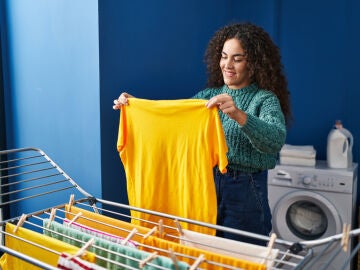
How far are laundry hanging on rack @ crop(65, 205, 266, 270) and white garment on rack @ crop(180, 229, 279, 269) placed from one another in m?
0.01

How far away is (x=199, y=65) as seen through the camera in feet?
8.04

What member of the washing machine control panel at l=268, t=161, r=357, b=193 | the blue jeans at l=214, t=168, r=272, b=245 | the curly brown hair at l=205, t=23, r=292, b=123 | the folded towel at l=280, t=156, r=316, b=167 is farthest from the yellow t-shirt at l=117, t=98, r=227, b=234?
the folded towel at l=280, t=156, r=316, b=167

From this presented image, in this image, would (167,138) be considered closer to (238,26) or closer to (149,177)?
(149,177)

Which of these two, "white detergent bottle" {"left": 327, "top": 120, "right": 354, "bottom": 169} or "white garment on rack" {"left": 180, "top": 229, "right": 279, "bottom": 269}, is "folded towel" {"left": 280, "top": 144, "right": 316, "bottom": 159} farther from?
"white garment on rack" {"left": 180, "top": 229, "right": 279, "bottom": 269}

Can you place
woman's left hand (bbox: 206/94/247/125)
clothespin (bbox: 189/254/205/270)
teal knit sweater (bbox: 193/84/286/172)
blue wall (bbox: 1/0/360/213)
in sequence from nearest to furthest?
clothespin (bbox: 189/254/205/270), woman's left hand (bbox: 206/94/247/125), teal knit sweater (bbox: 193/84/286/172), blue wall (bbox: 1/0/360/213)

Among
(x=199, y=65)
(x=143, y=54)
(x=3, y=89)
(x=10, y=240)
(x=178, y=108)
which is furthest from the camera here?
(x=199, y=65)

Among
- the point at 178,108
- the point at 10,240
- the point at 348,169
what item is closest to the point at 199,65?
the point at 178,108

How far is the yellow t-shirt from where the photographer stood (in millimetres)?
1448

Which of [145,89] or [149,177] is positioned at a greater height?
[145,89]

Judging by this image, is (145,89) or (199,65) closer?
(145,89)

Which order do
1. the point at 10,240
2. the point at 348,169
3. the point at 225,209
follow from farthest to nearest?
the point at 348,169 → the point at 225,209 → the point at 10,240

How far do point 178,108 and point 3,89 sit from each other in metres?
1.18

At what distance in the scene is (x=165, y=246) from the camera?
1.21 meters

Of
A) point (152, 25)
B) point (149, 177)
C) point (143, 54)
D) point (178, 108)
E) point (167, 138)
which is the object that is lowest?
point (149, 177)
